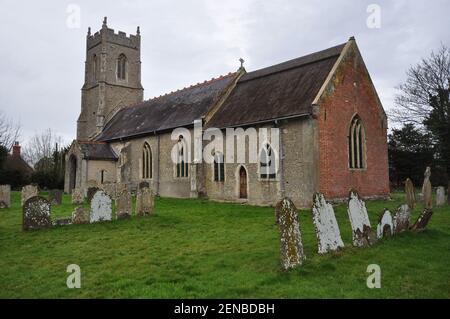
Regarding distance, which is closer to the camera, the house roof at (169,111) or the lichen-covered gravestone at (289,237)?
the lichen-covered gravestone at (289,237)

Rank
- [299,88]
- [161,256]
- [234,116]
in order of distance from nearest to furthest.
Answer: [161,256]
[299,88]
[234,116]

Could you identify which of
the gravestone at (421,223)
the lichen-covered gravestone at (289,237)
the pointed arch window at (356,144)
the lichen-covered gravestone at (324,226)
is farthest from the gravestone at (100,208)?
the pointed arch window at (356,144)

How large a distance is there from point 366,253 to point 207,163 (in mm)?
14583

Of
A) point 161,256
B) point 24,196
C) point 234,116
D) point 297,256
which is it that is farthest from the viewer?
point 234,116

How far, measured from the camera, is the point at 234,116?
66.4ft

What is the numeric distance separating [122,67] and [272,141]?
2528 centimetres

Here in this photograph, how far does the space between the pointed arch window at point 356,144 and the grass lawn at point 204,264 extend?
6.97 m

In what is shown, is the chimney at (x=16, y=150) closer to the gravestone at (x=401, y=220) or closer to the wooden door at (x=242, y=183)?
the wooden door at (x=242, y=183)

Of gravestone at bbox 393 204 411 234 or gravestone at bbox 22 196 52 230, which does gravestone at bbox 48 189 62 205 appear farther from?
gravestone at bbox 393 204 411 234

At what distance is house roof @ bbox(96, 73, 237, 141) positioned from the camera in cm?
2339

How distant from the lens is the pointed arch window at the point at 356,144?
1848cm

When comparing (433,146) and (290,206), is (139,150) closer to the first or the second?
(290,206)
